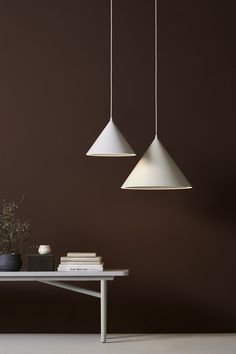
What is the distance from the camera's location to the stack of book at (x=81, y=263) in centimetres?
527

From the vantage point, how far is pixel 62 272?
205 inches

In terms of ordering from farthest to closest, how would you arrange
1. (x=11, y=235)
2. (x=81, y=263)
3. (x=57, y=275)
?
1. (x=11, y=235)
2. (x=81, y=263)
3. (x=57, y=275)

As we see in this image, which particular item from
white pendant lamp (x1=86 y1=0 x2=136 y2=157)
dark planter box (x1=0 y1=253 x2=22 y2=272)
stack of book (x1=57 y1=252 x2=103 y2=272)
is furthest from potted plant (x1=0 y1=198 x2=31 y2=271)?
white pendant lamp (x1=86 y1=0 x2=136 y2=157)

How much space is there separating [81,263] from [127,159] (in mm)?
975

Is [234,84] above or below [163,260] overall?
above

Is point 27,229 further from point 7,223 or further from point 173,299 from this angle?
point 173,299

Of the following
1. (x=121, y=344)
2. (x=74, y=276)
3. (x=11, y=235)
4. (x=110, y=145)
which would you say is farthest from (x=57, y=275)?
(x=110, y=145)

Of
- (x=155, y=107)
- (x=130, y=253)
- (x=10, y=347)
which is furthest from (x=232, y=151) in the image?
(x=10, y=347)

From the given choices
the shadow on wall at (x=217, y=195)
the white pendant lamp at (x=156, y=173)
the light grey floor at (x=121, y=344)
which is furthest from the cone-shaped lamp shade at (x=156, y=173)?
the light grey floor at (x=121, y=344)

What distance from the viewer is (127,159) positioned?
233 inches

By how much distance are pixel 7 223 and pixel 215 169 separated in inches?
61.4

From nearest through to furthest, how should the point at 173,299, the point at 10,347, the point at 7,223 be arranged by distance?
the point at 10,347, the point at 7,223, the point at 173,299

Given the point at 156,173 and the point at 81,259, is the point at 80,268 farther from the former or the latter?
the point at 156,173

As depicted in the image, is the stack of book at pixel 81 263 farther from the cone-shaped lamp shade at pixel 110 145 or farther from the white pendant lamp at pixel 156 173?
the cone-shaped lamp shade at pixel 110 145
